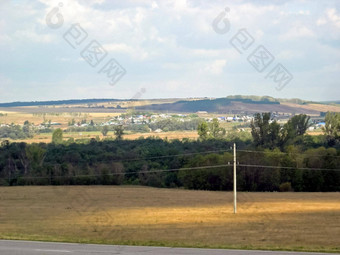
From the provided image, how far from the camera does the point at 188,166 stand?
100 metres

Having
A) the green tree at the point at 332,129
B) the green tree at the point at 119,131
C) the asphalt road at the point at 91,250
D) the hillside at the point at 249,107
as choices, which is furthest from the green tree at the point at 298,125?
the asphalt road at the point at 91,250

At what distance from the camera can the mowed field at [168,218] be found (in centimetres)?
3171

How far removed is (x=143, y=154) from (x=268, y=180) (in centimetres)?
2758

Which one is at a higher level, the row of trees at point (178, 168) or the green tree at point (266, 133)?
the green tree at point (266, 133)

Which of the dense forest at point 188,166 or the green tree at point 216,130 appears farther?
the green tree at point 216,130

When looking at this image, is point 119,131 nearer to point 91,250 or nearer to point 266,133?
point 266,133

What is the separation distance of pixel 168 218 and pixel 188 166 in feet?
158

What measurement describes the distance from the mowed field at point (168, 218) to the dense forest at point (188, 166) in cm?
746

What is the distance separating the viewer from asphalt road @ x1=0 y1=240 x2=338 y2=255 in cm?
2117

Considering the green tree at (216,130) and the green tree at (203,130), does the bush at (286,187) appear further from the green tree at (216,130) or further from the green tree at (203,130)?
the green tree at (216,130)

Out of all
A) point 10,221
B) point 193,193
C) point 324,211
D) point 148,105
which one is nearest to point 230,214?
point 324,211

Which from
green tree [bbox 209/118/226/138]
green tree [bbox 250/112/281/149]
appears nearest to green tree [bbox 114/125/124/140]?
green tree [bbox 209/118/226/138]

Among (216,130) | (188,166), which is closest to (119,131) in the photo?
(216,130)

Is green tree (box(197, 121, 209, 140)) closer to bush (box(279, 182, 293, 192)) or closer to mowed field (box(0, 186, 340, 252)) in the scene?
bush (box(279, 182, 293, 192))
